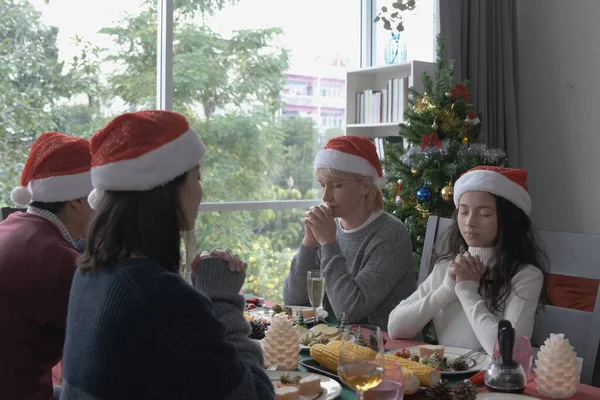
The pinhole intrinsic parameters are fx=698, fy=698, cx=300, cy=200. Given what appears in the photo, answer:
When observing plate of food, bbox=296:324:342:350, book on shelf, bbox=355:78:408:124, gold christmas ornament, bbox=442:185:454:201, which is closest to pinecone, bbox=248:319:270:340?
plate of food, bbox=296:324:342:350

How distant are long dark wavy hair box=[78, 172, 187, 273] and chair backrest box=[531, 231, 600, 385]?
1185mm

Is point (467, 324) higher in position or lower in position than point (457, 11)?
lower

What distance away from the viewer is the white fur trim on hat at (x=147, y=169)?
1.27 meters

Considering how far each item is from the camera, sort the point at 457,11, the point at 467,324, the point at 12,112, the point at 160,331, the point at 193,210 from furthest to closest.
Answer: the point at 457,11 < the point at 12,112 < the point at 467,324 < the point at 193,210 < the point at 160,331

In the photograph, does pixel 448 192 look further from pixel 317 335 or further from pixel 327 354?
pixel 327 354

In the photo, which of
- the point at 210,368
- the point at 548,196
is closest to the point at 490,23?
the point at 548,196

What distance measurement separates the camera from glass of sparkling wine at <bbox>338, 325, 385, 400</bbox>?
1230mm

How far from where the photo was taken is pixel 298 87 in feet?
16.5

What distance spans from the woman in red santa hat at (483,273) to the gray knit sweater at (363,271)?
0.50 ft

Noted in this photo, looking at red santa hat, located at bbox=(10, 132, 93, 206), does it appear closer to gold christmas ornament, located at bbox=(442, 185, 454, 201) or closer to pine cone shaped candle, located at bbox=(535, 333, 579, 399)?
pine cone shaped candle, located at bbox=(535, 333, 579, 399)

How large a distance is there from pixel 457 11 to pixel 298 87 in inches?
48.0

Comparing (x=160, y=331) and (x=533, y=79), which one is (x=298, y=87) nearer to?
(x=533, y=79)

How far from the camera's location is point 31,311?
1.67 m

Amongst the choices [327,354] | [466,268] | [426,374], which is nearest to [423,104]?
[466,268]
